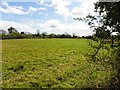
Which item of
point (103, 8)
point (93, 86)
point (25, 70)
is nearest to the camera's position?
point (103, 8)

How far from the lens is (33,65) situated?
15641mm

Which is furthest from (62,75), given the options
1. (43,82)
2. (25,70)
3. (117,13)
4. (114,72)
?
(117,13)

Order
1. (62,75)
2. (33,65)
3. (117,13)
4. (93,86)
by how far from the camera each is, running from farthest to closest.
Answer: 1. (33,65)
2. (62,75)
3. (93,86)
4. (117,13)

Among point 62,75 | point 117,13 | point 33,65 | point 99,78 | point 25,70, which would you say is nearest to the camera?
point 117,13

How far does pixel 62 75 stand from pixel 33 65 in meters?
3.70

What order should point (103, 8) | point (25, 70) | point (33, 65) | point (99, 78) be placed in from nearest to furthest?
point (103, 8) → point (99, 78) → point (25, 70) → point (33, 65)

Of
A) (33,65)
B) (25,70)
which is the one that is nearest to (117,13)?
(25,70)

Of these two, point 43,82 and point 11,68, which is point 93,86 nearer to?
point 43,82

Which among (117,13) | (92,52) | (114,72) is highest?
(117,13)

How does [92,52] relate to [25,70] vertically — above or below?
above

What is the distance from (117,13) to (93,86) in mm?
2647

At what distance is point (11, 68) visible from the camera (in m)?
14.6

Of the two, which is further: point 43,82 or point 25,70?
point 25,70

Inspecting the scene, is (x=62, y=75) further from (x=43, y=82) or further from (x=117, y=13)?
(x=117, y=13)
